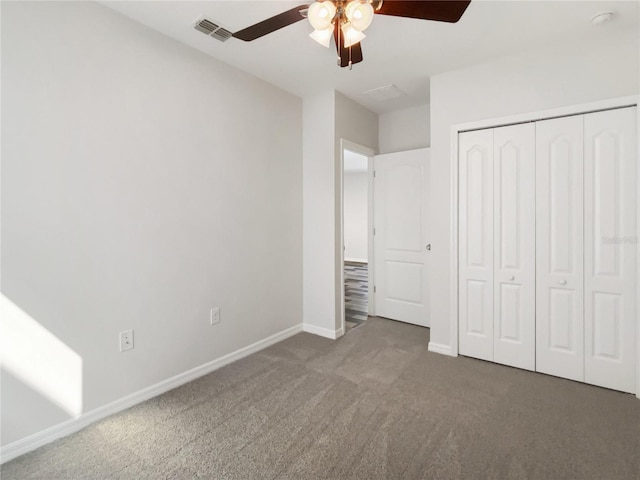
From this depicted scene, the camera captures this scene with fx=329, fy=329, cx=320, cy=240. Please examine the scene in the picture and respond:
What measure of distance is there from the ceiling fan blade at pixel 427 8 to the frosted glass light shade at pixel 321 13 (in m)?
0.23

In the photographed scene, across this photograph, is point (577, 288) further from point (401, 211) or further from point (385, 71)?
point (385, 71)

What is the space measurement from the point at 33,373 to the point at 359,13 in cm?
255

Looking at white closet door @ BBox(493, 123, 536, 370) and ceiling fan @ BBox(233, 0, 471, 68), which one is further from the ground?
ceiling fan @ BBox(233, 0, 471, 68)

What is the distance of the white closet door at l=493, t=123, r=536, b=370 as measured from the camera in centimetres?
268

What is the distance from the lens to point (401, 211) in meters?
4.01

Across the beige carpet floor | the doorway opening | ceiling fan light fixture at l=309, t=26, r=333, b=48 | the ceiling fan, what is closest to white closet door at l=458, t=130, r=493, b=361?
the beige carpet floor

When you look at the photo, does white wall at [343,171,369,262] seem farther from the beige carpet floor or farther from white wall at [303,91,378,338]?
the beige carpet floor

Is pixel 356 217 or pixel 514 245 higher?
pixel 356 217

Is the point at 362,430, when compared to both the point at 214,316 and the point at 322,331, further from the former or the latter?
the point at 322,331

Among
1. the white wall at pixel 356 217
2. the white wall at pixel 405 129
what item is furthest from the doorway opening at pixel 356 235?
the white wall at pixel 405 129

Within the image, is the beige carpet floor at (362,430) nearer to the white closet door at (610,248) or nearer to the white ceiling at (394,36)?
the white closet door at (610,248)

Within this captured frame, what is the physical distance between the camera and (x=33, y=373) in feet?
6.00

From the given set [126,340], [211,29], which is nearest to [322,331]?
[126,340]

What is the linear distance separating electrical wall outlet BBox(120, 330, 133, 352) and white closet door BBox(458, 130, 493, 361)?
270 cm
